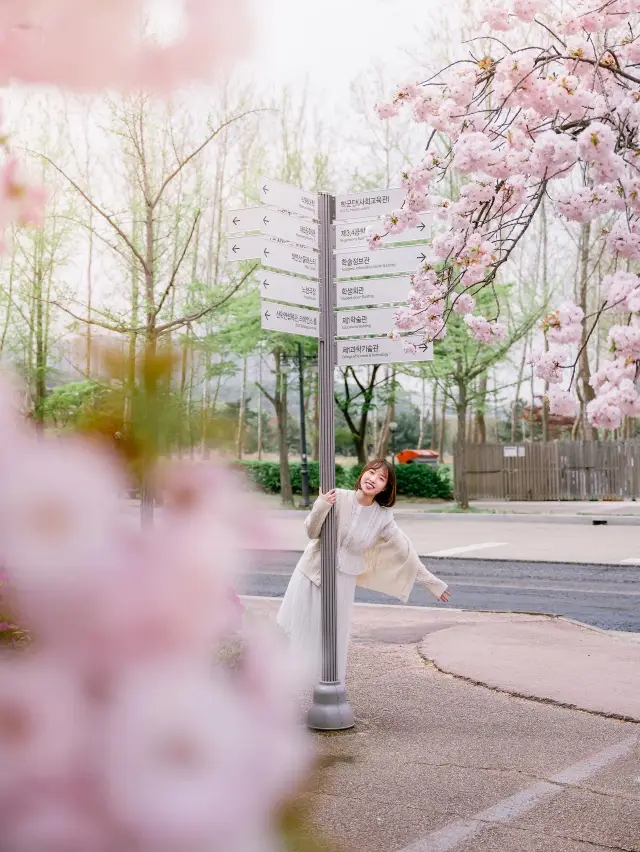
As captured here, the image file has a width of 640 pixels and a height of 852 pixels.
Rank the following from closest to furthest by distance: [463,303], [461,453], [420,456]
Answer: [463,303]
[461,453]
[420,456]

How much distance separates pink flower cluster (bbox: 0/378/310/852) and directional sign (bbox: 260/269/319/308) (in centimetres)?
510

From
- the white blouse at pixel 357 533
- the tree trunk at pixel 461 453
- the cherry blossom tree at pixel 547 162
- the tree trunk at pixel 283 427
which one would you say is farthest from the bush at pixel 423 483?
the white blouse at pixel 357 533

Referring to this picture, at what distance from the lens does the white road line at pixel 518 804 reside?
413cm

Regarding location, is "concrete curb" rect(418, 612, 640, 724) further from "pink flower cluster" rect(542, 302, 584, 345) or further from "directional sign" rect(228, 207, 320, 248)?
"directional sign" rect(228, 207, 320, 248)

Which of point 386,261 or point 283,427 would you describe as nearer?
point 386,261

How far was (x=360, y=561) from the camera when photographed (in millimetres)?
6457

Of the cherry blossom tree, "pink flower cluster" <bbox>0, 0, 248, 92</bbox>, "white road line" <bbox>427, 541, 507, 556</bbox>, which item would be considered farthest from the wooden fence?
"pink flower cluster" <bbox>0, 0, 248, 92</bbox>

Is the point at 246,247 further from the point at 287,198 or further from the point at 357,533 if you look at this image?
the point at 357,533

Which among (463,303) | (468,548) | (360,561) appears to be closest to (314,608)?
(360,561)

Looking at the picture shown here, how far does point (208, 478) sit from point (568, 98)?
6.28 m

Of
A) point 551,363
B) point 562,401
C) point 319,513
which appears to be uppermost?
point 551,363

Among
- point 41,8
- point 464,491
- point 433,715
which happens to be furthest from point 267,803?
point 464,491

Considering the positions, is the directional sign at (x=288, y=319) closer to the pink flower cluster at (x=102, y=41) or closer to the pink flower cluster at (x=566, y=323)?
the pink flower cluster at (x=566, y=323)

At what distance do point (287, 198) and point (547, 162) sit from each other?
1647mm
